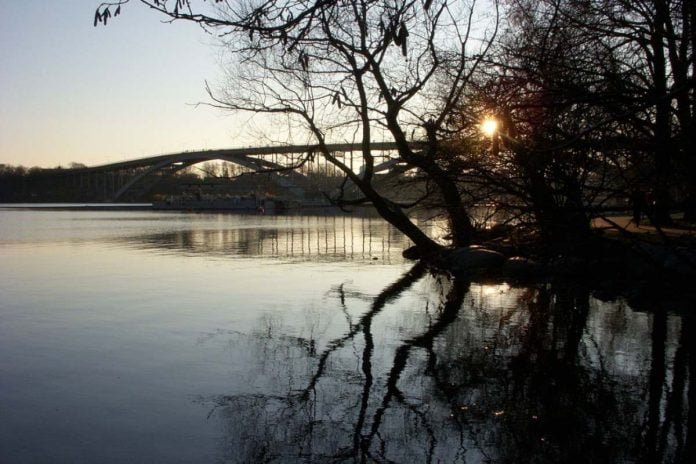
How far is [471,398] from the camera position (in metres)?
5.92

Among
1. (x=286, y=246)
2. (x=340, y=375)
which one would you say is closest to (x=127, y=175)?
(x=286, y=246)

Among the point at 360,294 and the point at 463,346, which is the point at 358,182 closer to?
the point at 360,294

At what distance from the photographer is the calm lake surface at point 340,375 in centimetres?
484

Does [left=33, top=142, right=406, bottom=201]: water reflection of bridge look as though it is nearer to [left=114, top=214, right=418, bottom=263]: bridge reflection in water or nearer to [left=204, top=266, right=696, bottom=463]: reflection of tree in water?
[left=114, top=214, right=418, bottom=263]: bridge reflection in water

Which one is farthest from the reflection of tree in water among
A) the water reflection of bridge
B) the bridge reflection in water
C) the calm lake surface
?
the water reflection of bridge

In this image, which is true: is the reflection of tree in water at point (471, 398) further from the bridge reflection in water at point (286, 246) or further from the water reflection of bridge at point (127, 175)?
the water reflection of bridge at point (127, 175)

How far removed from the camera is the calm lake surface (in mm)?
4844

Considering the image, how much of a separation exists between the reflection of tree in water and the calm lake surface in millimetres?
21

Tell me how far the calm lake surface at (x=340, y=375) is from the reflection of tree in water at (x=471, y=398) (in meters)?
0.02

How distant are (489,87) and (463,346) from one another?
2.81 meters

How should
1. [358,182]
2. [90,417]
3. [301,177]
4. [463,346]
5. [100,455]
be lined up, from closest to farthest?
1. [100,455]
2. [90,417]
3. [463,346]
4. [358,182]
5. [301,177]

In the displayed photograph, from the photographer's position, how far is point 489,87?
7.40m

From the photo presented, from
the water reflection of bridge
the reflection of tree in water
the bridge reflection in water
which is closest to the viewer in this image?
the reflection of tree in water

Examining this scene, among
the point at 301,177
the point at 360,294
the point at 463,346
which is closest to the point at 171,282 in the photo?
the point at 360,294
